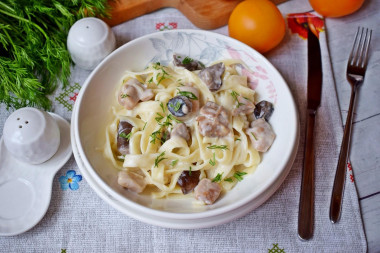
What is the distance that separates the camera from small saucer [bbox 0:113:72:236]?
7.73 ft

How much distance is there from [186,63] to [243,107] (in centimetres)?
59

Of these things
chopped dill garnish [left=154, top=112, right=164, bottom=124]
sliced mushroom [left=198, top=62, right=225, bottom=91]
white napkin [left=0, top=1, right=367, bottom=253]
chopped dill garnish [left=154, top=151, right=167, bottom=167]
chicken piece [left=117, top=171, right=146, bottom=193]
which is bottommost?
white napkin [left=0, top=1, right=367, bottom=253]

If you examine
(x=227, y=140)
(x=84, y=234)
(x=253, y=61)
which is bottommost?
(x=84, y=234)

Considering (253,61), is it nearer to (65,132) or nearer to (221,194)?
(221,194)

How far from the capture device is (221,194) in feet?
7.79

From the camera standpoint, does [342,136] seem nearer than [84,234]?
No

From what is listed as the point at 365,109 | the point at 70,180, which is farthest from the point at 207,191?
the point at 365,109

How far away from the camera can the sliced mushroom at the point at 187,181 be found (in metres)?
2.36

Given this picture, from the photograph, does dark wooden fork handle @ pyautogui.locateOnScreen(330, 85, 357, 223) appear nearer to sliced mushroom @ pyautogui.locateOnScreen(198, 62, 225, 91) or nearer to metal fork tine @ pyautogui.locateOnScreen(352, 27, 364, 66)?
metal fork tine @ pyautogui.locateOnScreen(352, 27, 364, 66)

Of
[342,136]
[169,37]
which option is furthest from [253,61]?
[342,136]

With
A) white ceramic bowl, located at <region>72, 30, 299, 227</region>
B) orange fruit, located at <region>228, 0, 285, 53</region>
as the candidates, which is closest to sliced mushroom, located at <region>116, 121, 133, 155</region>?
white ceramic bowl, located at <region>72, 30, 299, 227</region>

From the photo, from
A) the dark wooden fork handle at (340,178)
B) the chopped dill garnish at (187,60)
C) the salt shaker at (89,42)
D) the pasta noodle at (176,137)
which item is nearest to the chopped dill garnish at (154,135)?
the pasta noodle at (176,137)

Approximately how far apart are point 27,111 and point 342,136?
7.28ft

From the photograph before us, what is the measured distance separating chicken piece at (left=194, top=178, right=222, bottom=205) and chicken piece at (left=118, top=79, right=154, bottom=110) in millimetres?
754
